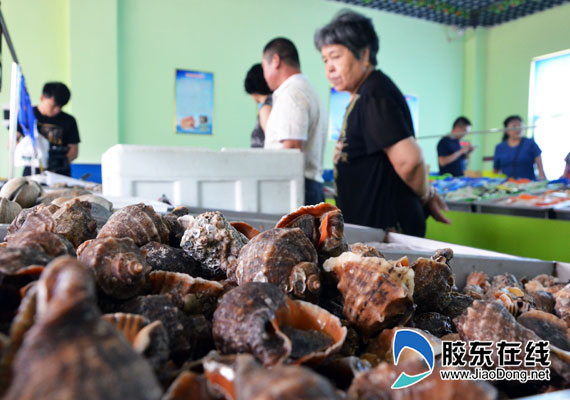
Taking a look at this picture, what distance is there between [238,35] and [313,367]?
5803mm

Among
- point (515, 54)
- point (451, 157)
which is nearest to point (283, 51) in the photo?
point (451, 157)

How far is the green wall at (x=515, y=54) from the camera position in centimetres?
661

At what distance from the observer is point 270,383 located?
1.09 ft

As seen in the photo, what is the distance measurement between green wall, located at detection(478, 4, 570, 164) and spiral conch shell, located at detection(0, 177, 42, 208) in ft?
23.7

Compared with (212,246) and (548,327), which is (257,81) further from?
(548,327)

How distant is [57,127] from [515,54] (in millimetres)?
6610

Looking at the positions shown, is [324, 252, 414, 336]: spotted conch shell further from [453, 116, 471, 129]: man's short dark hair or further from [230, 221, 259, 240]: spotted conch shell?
[453, 116, 471, 129]: man's short dark hair

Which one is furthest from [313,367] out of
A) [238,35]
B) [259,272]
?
[238,35]

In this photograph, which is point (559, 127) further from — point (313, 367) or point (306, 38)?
point (306, 38)

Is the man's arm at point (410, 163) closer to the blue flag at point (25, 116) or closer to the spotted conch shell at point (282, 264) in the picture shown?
the spotted conch shell at point (282, 264)

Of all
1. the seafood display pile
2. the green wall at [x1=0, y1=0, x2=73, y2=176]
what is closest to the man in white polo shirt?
the seafood display pile

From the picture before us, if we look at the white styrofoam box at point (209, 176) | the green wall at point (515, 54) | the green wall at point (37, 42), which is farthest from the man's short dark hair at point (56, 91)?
the green wall at point (515, 54)

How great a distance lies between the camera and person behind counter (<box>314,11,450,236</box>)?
1936 millimetres

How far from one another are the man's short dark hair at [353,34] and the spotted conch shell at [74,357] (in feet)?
6.34
